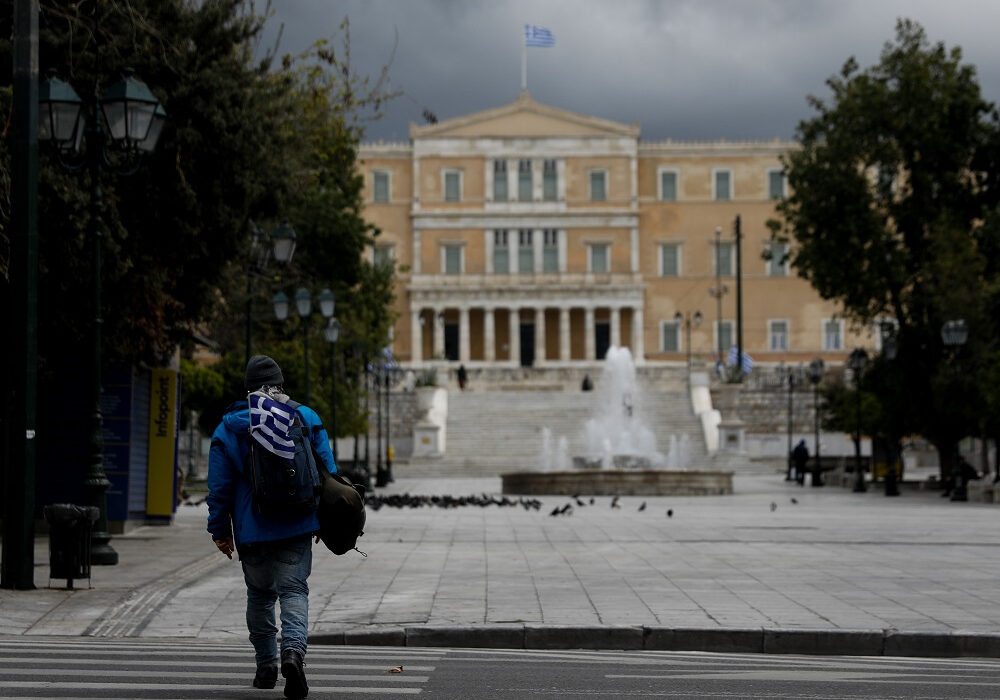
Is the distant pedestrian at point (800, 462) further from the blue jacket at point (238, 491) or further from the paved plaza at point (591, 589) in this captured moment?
the blue jacket at point (238, 491)

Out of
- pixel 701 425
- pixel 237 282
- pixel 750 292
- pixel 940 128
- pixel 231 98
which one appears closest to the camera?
pixel 231 98

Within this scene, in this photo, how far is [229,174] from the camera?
Result: 65.5 feet

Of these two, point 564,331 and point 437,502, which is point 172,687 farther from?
point 564,331

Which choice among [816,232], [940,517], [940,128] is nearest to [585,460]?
[816,232]

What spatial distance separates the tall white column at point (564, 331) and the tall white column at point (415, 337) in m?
8.31

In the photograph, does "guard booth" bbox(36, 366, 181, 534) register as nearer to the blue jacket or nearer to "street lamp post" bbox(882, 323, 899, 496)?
the blue jacket

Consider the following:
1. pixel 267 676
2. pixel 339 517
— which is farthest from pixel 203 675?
pixel 339 517

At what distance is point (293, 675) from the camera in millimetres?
7379

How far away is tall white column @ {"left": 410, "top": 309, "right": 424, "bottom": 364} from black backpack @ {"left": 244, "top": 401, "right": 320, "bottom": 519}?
283 feet

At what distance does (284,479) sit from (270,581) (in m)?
0.53

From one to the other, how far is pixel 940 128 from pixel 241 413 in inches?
1497

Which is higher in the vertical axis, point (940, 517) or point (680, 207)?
point (680, 207)

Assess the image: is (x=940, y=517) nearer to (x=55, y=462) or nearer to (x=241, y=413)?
(x=55, y=462)

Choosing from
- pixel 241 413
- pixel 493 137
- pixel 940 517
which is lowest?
pixel 940 517
